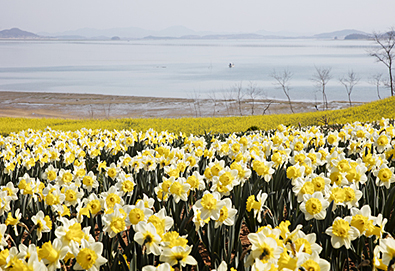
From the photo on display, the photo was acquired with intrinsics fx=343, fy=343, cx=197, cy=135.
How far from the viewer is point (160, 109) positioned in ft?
101

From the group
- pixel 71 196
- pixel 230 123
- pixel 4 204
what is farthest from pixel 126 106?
pixel 71 196

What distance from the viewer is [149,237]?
1871 mm

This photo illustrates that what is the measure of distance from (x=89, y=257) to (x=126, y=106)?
102 ft

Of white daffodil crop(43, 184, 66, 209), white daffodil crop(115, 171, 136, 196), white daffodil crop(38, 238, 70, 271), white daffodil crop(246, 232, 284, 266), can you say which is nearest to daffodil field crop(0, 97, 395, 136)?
white daffodil crop(115, 171, 136, 196)

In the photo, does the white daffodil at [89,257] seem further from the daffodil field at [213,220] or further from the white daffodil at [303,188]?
the white daffodil at [303,188]

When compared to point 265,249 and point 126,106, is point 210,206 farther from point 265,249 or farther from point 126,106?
point 126,106

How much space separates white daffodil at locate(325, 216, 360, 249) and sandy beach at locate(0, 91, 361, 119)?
24935mm

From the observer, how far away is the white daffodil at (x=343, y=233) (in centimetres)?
191

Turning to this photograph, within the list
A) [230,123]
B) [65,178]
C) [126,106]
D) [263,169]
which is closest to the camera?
[263,169]

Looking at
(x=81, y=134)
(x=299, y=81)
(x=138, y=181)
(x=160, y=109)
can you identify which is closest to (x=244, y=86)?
(x=299, y=81)

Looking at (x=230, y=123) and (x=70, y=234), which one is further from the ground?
(x=70, y=234)

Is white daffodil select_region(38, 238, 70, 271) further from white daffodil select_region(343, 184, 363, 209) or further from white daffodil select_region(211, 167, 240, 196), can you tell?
white daffodil select_region(343, 184, 363, 209)

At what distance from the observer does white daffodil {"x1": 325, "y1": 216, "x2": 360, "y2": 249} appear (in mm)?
1911

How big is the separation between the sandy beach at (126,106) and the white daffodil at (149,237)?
2519cm
